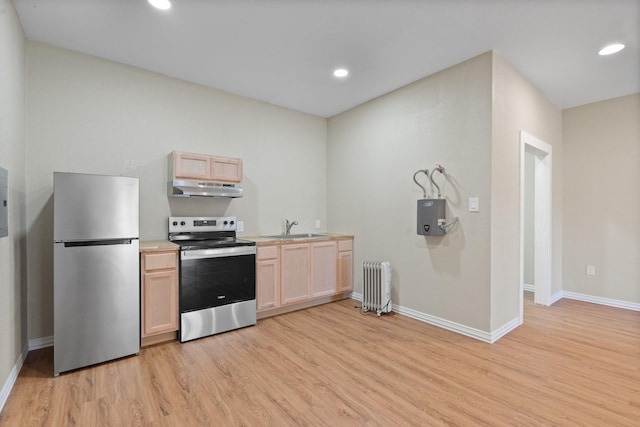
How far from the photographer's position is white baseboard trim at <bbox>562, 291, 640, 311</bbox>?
12.6 ft

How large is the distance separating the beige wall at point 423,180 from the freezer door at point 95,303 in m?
2.74

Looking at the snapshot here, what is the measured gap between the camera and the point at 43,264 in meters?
2.68

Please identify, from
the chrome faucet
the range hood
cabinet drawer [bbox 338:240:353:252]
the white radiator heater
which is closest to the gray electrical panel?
the white radiator heater

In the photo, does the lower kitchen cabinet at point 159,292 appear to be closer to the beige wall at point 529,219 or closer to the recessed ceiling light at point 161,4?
the recessed ceiling light at point 161,4

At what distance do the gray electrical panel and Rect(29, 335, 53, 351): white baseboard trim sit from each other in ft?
12.1

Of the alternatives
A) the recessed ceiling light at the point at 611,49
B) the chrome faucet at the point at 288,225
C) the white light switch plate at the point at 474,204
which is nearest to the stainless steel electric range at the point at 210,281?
the chrome faucet at the point at 288,225

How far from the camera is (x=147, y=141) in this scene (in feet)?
10.6

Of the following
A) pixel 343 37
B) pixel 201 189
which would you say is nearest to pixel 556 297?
pixel 343 37

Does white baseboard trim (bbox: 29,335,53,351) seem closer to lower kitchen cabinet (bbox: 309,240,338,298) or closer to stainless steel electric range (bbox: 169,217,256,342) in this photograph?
stainless steel electric range (bbox: 169,217,256,342)

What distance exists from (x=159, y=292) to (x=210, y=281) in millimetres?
457

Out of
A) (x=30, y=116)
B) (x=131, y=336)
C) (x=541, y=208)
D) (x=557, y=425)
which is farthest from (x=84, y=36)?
(x=541, y=208)

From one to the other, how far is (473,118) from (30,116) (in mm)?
4074

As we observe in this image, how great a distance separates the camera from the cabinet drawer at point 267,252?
11.3ft

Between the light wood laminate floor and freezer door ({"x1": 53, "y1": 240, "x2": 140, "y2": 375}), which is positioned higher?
freezer door ({"x1": 53, "y1": 240, "x2": 140, "y2": 375})
